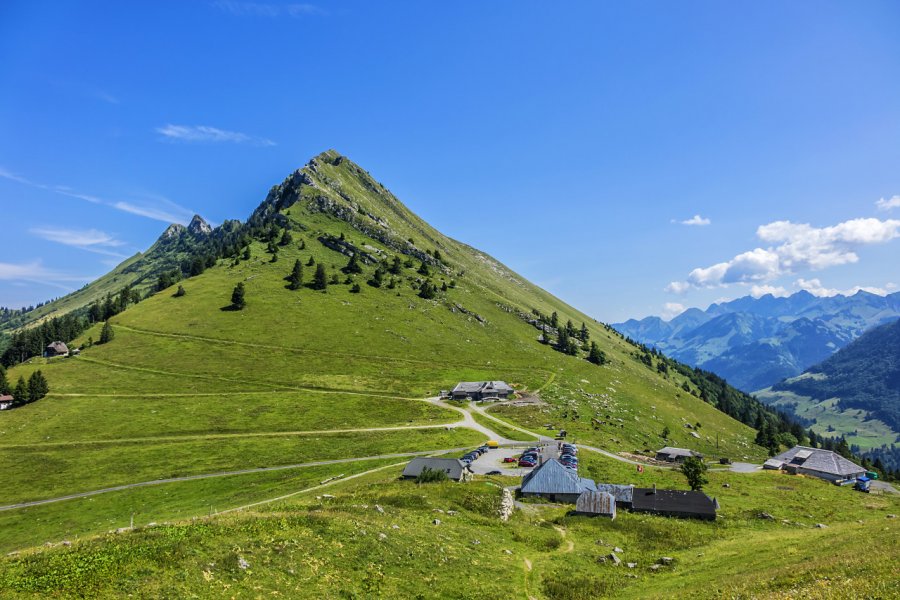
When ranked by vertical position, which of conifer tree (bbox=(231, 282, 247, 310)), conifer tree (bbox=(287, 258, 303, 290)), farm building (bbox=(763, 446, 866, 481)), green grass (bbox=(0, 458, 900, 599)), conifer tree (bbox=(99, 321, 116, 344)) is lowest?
farm building (bbox=(763, 446, 866, 481))

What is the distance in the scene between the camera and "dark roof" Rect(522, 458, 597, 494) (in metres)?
62.7

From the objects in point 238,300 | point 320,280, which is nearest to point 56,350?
point 238,300

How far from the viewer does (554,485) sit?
208 ft

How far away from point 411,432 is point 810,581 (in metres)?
82.4

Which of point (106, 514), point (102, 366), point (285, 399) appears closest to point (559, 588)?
point (106, 514)

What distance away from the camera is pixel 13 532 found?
5788 centimetres

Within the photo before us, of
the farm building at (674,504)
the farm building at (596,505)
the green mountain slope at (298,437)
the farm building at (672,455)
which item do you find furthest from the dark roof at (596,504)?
the farm building at (672,455)

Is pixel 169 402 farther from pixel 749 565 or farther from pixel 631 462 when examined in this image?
pixel 749 565

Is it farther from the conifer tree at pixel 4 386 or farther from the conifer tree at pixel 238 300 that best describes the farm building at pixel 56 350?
the conifer tree at pixel 238 300

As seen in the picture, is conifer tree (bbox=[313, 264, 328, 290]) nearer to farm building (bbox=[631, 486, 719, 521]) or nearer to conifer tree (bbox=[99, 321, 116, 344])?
conifer tree (bbox=[99, 321, 116, 344])

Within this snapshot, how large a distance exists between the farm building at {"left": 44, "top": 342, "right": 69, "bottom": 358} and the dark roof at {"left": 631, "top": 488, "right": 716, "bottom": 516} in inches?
6326

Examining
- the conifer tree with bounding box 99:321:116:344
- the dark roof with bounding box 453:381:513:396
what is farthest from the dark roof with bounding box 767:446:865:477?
the conifer tree with bounding box 99:321:116:344

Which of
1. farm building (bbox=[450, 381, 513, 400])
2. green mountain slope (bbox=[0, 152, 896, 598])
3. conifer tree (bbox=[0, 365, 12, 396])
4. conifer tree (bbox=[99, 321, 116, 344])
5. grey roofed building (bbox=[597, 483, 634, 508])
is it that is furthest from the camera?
conifer tree (bbox=[99, 321, 116, 344])

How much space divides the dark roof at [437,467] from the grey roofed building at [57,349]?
426 feet
